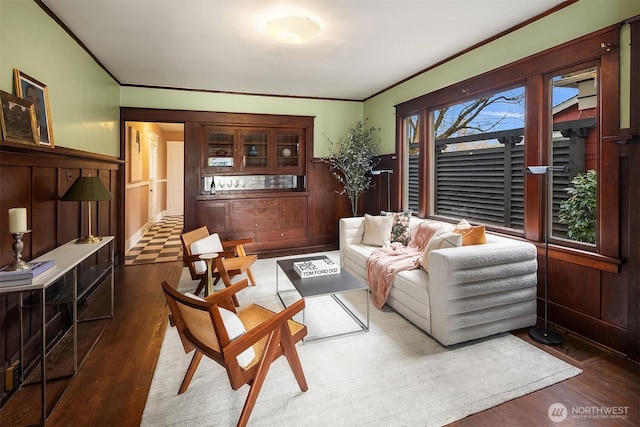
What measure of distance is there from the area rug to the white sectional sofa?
0.13m

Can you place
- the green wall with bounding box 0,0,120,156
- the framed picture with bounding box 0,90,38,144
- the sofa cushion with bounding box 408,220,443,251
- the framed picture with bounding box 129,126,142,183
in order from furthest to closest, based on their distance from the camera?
the framed picture with bounding box 129,126,142,183 → the sofa cushion with bounding box 408,220,443,251 → the green wall with bounding box 0,0,120,156 → the framed picture with bounding box 0,90,38,144

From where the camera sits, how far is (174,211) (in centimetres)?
1029

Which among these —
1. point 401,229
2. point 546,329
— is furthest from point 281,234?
point 546,329

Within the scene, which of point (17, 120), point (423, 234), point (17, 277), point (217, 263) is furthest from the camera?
point (423, 234)

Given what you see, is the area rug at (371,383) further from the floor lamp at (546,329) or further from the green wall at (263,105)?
the green wall at (263,105)

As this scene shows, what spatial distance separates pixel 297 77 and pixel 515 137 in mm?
2879

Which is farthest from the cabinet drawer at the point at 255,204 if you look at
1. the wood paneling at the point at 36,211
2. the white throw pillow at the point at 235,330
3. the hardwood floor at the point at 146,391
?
the white throw pillow at the point at 235,330

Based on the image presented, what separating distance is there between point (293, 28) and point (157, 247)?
4839 millimetres

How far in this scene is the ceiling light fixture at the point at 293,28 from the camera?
279 cm

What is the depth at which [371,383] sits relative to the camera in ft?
7.04

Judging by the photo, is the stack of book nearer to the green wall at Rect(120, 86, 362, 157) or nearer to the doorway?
the doorway

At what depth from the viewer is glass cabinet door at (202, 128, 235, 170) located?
212 inches

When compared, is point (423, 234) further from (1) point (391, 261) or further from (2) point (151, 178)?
(2) point (151, 178)

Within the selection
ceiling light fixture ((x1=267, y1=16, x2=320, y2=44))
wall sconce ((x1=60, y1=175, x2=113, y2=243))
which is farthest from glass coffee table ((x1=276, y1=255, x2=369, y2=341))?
ceiling light fixture ((x1=267, y1=16, x2=320, y2=44))
